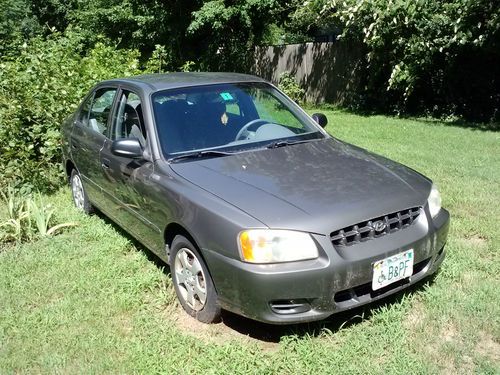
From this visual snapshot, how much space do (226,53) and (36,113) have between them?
38.4ft

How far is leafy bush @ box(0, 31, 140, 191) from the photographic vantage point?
6688 millimetres

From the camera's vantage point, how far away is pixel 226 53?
18.0 metres

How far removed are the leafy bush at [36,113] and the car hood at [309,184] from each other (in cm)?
377

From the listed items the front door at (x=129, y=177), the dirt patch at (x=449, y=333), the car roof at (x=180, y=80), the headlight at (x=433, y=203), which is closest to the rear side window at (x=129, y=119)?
the front door at (x=129, y=177)

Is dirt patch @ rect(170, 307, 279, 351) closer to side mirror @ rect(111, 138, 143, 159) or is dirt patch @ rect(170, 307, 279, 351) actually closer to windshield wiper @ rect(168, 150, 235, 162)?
windshield wiper @ rect(168, 150, 235, 162)

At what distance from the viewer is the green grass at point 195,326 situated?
304 centimetres

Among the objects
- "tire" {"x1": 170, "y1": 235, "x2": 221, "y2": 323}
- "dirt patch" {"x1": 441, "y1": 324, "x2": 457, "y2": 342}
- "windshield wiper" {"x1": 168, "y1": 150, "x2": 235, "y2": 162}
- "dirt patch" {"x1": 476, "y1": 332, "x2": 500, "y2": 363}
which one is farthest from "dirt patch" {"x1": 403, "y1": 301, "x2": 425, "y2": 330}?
"windshield wiper" {"x1": 168, "y1": 150, "x2": 235, "y2": 162}

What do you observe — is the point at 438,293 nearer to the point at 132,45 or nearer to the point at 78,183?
the point at 78,183

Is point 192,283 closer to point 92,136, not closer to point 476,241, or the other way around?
point 92,136

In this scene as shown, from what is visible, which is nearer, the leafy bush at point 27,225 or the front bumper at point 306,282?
the front bumper at point 306,282

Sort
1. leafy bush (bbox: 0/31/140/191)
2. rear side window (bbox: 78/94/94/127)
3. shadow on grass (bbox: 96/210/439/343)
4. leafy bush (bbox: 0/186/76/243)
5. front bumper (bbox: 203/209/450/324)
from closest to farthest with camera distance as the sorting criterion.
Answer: front bumper (bbox: 203/209/450/324)
shadow on grass (bbox: 96/210/439/343)
leafy bush (bbox: 0/186/76/243)
rear side window (bbox: 78/94/94/127)
leafy bush (bbox: 0/31/140/191)

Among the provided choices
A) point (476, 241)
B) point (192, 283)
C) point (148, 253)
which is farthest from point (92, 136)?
point (476, 241)

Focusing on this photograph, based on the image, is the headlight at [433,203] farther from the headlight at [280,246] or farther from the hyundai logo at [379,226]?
the headlight at [280,246]

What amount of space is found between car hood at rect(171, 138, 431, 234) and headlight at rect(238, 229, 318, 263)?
0.17 ft
